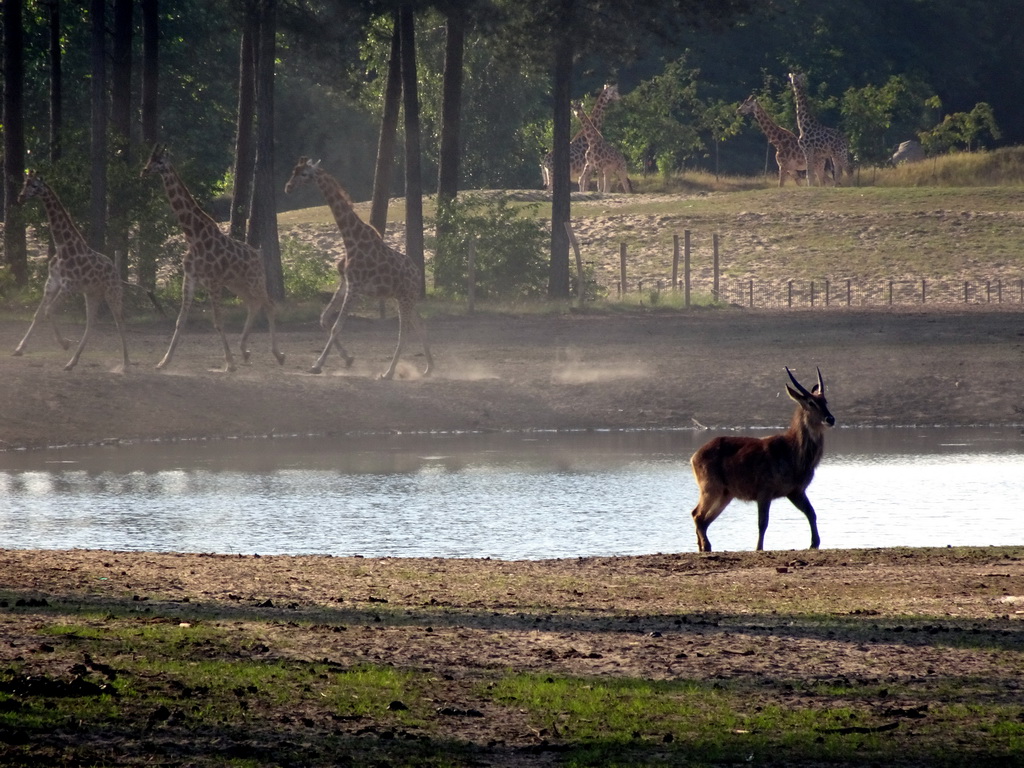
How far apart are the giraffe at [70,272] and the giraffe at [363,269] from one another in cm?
313

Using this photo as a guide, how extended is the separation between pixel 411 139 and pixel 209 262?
10014mm

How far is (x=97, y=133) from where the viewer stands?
29062mm

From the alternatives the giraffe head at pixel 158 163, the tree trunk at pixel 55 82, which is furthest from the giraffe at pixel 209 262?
the tree trunk at pixel 55 82

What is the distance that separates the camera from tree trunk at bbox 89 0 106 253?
95.0 feet

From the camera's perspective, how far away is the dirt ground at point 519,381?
22.5m

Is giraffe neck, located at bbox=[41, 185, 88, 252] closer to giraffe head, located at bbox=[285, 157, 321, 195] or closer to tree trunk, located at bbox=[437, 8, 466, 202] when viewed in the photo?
giraffe head, located at bbox=[285, 157, 321, 195]

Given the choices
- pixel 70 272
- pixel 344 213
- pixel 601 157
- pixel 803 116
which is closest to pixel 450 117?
pixel 344 213

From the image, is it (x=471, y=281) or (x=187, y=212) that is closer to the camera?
(x=187, y=212)

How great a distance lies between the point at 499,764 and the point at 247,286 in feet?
66.3

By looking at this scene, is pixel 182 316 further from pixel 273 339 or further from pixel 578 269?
pixel 578 269

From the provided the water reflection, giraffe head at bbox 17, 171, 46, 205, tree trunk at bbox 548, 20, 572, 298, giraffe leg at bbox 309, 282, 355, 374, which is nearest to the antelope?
the water reflection

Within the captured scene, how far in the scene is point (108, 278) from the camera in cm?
2447

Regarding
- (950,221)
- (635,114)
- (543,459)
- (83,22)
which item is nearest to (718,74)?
(635,114)

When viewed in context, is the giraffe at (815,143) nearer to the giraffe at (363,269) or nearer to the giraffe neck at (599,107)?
the giraffe neck at (599,107)
